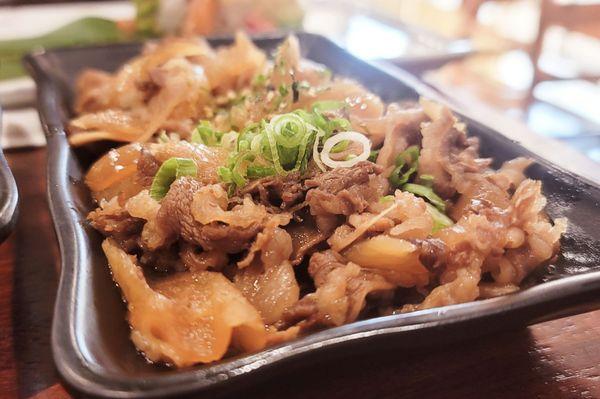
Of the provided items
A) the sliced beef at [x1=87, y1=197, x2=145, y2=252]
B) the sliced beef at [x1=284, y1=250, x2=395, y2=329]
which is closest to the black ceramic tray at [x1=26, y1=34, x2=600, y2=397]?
the sliced beef at [x1=87, y1=197, x2=145, y2=252]

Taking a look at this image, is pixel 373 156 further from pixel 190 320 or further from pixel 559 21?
pixel 559 21

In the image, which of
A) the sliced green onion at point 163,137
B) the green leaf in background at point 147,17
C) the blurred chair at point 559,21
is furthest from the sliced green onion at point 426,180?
the blurred chair at point 559,21

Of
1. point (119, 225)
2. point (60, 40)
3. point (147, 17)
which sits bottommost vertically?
point (60, 40)

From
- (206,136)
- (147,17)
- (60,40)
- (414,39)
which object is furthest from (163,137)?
(414,39)

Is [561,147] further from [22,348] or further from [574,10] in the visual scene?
[574,10]

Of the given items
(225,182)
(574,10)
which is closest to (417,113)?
(225,182)

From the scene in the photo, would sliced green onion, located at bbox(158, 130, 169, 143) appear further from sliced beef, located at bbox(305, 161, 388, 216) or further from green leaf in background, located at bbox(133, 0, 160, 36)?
green leaf in background, located at bbox(133, 0, 160, 36)

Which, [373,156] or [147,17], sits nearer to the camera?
[373,156]
